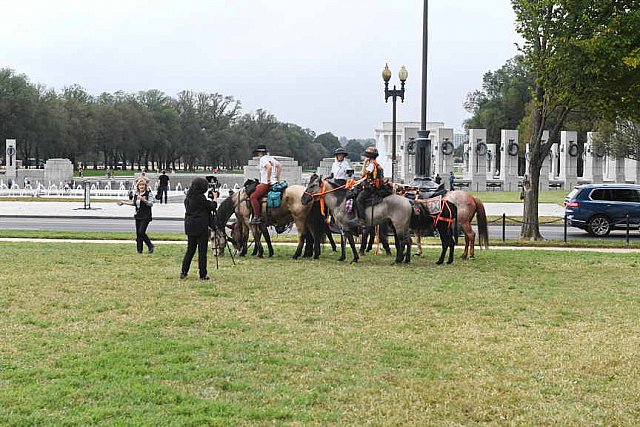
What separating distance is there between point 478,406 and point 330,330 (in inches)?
125

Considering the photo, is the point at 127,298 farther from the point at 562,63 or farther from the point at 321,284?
the point at 562,63

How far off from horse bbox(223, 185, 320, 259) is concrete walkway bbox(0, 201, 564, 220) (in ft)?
48.7

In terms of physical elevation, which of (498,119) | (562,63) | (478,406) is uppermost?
(498,119)

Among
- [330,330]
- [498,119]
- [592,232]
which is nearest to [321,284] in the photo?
[330,330]

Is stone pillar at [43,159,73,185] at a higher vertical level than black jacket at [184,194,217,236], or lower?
→ higher

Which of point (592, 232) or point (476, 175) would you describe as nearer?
point (592, 232)

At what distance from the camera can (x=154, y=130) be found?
351 ft

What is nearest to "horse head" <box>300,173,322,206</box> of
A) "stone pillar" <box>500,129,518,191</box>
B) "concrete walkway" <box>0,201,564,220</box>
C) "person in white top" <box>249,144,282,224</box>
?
"person in white top" <box>249,144,282,224</box>

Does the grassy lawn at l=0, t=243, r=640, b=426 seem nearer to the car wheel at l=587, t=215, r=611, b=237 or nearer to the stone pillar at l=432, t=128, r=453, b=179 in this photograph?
the car wheel at l=587, t=215, r=611, b=237

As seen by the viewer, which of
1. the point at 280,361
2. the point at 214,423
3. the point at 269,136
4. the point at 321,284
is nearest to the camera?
the point at 214,423

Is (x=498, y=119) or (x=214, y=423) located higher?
(x=498, y=119)

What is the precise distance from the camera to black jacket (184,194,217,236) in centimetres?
1353

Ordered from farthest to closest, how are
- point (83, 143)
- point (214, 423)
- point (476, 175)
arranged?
point (83, 143)
point (476, 175)
point (214, 423)

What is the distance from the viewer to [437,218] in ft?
55.3
